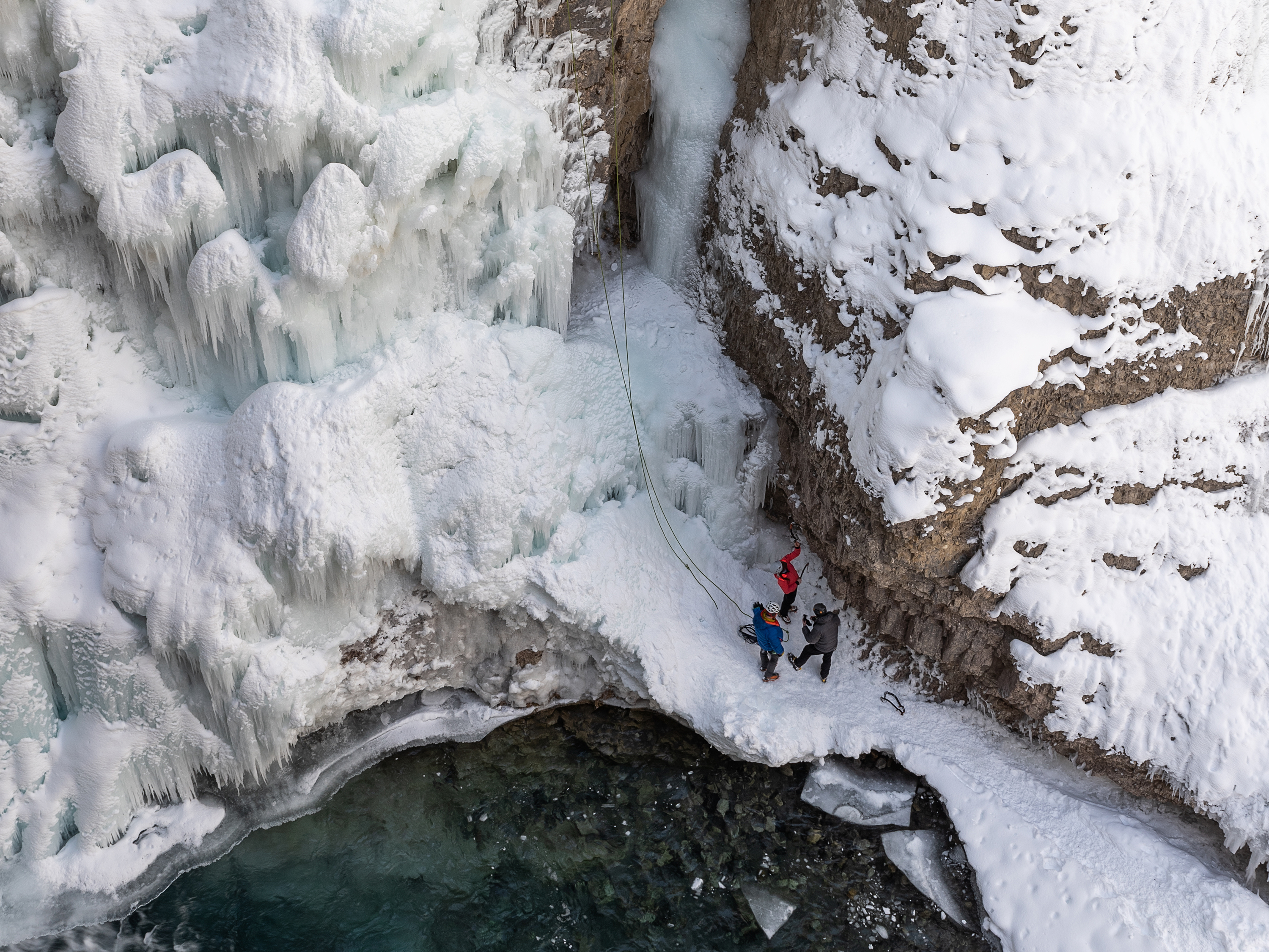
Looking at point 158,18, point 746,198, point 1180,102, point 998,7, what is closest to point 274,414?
point 158,18

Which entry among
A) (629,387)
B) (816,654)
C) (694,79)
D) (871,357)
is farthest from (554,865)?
(694,79)

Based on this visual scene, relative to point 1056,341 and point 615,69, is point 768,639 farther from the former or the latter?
point 615,69

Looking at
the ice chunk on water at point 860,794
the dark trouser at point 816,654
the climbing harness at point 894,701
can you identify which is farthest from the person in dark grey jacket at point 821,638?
the ice chunk on water at point 860,794

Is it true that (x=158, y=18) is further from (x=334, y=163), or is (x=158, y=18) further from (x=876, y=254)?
(x=876, y=254)

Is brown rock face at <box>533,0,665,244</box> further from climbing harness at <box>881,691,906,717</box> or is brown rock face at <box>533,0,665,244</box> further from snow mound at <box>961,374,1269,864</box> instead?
climbing harness at <box>881,691,906,717</box>

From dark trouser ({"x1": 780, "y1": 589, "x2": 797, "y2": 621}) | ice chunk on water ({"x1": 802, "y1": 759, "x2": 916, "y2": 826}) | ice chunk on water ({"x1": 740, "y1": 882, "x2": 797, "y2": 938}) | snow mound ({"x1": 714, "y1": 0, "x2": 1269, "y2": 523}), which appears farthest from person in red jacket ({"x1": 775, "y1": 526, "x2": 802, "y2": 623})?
ice chunk on water ({"x1": 740, "y1": 882, "x2": 797, "y2": 938})
